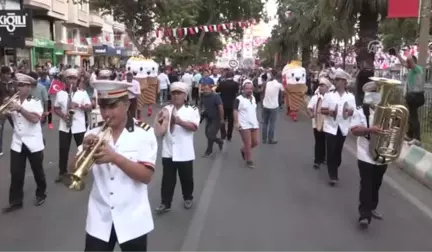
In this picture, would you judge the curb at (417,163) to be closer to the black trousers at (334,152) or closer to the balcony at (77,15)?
the black trousers at (334,152)

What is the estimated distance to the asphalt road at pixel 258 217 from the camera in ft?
19.6

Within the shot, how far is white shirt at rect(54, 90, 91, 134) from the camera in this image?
902 cm

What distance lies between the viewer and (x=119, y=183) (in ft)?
12.0

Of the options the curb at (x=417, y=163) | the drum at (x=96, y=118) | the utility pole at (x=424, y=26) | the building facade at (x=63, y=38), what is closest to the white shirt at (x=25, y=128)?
the drum at (x=96, y=118)

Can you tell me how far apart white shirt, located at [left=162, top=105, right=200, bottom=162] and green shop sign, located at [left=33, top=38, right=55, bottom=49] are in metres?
25.4

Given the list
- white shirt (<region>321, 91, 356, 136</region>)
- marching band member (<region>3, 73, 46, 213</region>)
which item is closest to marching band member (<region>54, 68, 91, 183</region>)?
marching band member (<region>3, 73, 46, 213</region>)

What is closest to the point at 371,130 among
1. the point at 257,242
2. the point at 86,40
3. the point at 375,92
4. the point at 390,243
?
the point at 375,92

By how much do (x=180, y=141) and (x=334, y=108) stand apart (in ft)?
10.00

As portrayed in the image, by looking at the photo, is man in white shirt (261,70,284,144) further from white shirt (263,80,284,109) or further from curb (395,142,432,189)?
curb (395,142,432,189)

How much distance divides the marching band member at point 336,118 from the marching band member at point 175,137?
2715 mm

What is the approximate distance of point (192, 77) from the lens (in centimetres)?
2677

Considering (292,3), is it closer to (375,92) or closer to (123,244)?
(375,92)

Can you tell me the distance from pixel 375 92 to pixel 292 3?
27.5m

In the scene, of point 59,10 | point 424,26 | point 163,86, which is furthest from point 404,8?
point 59,10
